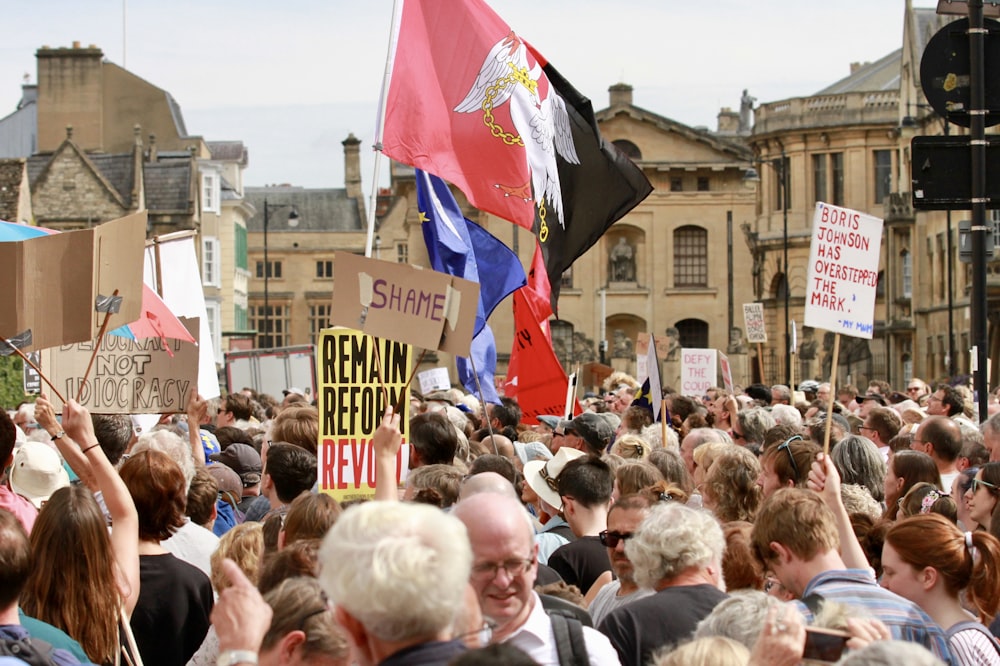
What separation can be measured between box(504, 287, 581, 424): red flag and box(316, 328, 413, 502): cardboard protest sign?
13.0 feet

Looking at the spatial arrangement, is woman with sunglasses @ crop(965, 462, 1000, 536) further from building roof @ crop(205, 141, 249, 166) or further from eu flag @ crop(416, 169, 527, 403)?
building roof @ crop(205, 141, 249, 166)

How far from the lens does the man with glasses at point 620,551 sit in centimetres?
578

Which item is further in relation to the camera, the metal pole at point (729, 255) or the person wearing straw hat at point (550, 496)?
the metal pole at point (729, 255)

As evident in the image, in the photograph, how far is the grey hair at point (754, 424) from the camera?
11281mm

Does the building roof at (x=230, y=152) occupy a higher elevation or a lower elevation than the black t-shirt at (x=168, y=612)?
higher

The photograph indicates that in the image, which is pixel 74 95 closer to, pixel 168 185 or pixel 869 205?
pixel 168 185

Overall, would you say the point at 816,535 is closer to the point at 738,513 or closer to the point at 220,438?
the point at 738,513

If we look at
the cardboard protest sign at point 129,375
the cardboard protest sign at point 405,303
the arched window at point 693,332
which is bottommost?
the cardboard protest sign at point 129,375

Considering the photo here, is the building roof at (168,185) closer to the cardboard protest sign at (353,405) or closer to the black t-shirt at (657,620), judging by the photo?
the cardboard protest sign at (353,405)

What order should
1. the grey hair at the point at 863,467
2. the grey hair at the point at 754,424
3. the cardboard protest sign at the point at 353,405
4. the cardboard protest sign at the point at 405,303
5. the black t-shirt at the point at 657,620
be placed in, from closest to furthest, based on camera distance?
the black t-shirt at the point at 657,620
the cardboard protest sign at the point at 405,303
the cardboard protest sign at the point at 353,405
the grey hair at the point at 863,467
the grey hair at the point at 754,424

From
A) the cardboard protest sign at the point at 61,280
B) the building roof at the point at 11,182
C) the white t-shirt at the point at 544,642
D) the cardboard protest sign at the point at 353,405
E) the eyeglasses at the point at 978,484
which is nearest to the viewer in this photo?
the white t-shirt at the point at 544,642

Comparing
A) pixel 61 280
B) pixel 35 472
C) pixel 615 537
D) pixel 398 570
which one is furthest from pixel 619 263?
pixel 398 570

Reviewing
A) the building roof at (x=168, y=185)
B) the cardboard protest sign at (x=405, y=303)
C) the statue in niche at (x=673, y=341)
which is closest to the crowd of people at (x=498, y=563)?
the cardboard protest sign at (x=405, y=303)

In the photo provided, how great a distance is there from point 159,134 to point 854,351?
26992mm
